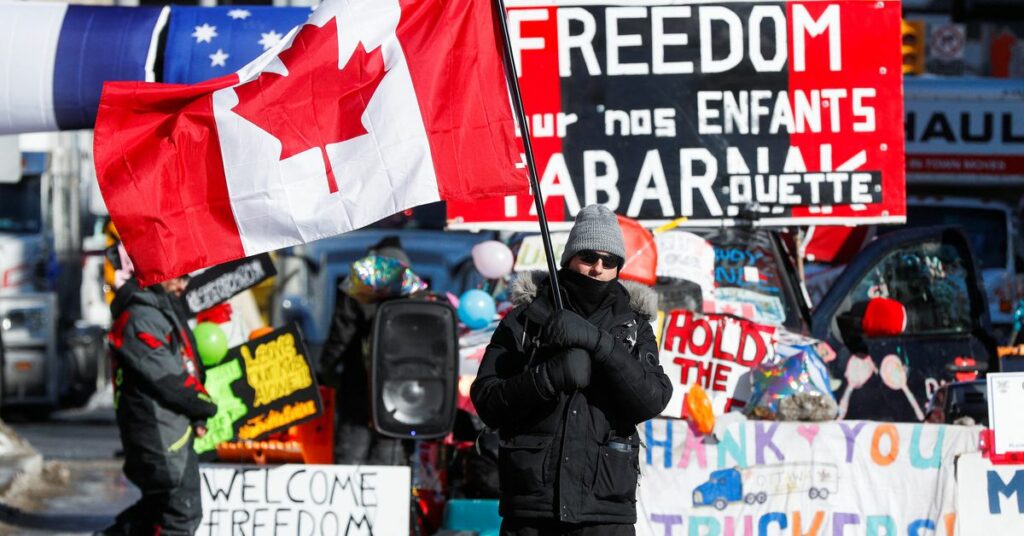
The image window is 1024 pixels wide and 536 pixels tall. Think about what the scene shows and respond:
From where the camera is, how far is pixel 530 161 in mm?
6031

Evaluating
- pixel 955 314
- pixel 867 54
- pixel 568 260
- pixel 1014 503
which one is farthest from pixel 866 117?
pixel 568 260

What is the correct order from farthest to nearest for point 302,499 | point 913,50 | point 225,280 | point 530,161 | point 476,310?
point 913,50, point 225,280, point 476,310, point 302,499, point 530,161

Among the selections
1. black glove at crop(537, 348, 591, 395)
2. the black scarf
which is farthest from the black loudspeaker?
black glove at crop(537, 348, 591, 395)

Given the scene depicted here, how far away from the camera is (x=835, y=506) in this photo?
25.8ft

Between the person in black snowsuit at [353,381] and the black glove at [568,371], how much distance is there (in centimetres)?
447

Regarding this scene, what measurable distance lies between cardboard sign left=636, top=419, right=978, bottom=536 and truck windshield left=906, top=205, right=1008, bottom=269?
11.5m

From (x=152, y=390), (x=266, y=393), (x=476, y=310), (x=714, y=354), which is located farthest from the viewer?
(x=476, y=310)

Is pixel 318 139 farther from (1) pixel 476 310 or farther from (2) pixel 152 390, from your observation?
(1) pixel 476 310

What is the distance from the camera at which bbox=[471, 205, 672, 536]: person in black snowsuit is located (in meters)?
5.49

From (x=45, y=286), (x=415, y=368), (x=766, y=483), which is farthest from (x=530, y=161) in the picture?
(x=45, y=286)

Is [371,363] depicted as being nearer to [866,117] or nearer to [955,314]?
[866,117]

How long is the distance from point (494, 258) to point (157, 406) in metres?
3.17

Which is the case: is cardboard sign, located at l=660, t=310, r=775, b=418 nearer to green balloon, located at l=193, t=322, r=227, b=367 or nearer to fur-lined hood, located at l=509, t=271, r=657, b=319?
green balloon, located at l=193, t=322, r=227, b=367

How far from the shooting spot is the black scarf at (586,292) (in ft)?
18.8
